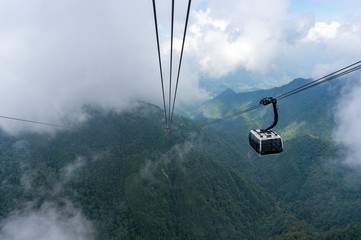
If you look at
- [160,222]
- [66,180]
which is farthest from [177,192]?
[66,180]

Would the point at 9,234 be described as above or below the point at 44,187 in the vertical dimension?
below

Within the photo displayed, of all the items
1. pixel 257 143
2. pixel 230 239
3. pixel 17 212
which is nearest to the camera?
pixel 257 143

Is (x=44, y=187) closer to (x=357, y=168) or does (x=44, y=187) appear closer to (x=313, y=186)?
(x=313, y=186)

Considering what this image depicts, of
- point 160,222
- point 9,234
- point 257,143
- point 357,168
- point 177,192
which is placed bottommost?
point 9,234

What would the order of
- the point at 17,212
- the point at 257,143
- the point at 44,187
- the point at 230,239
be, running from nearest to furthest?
the point at 257,143 → the point at 230,239 → the point at 17,212 → the point at 44,187

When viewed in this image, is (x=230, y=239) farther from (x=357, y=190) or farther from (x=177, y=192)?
(x=357, y=190)

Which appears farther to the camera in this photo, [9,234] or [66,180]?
[66,180]

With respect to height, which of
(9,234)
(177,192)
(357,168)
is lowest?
(9,234)

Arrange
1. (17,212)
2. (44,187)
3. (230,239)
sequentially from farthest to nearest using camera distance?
(44,187), (17,212), (230,239)

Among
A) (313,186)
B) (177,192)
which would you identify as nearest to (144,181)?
(177,192)
